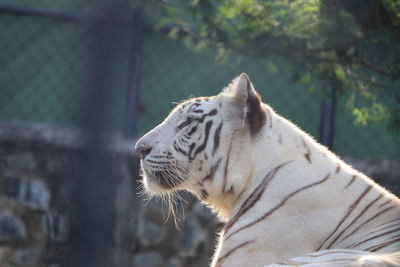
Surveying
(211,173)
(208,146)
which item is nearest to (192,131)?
(208,146)

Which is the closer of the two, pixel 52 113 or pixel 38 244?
pixel 38 244

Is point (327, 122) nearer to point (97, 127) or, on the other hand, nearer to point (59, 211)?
point (59, 211)

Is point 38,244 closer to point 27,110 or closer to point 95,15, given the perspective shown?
point 27,110

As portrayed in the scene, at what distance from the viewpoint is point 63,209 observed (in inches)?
168

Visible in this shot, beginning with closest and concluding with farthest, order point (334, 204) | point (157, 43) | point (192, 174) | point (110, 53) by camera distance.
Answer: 1. point (110, 53)
2. point (334, 204)
3. point (192, 174)
4. point (157, 43)

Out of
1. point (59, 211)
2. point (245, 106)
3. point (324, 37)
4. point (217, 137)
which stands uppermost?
point (324, 37)

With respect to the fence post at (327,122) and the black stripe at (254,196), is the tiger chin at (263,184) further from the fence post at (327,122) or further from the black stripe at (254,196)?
the fence post at (327,122)

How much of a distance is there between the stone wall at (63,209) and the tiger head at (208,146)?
1.59 m

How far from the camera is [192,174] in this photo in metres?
2.75

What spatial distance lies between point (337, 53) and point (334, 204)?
4.20 ft

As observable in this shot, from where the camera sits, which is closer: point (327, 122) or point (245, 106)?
point (245, 106)

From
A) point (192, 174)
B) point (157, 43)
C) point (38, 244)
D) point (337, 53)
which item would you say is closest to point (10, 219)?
point (38, 244)

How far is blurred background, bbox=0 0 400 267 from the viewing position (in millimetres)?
3420

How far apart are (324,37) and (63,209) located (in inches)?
85.1
